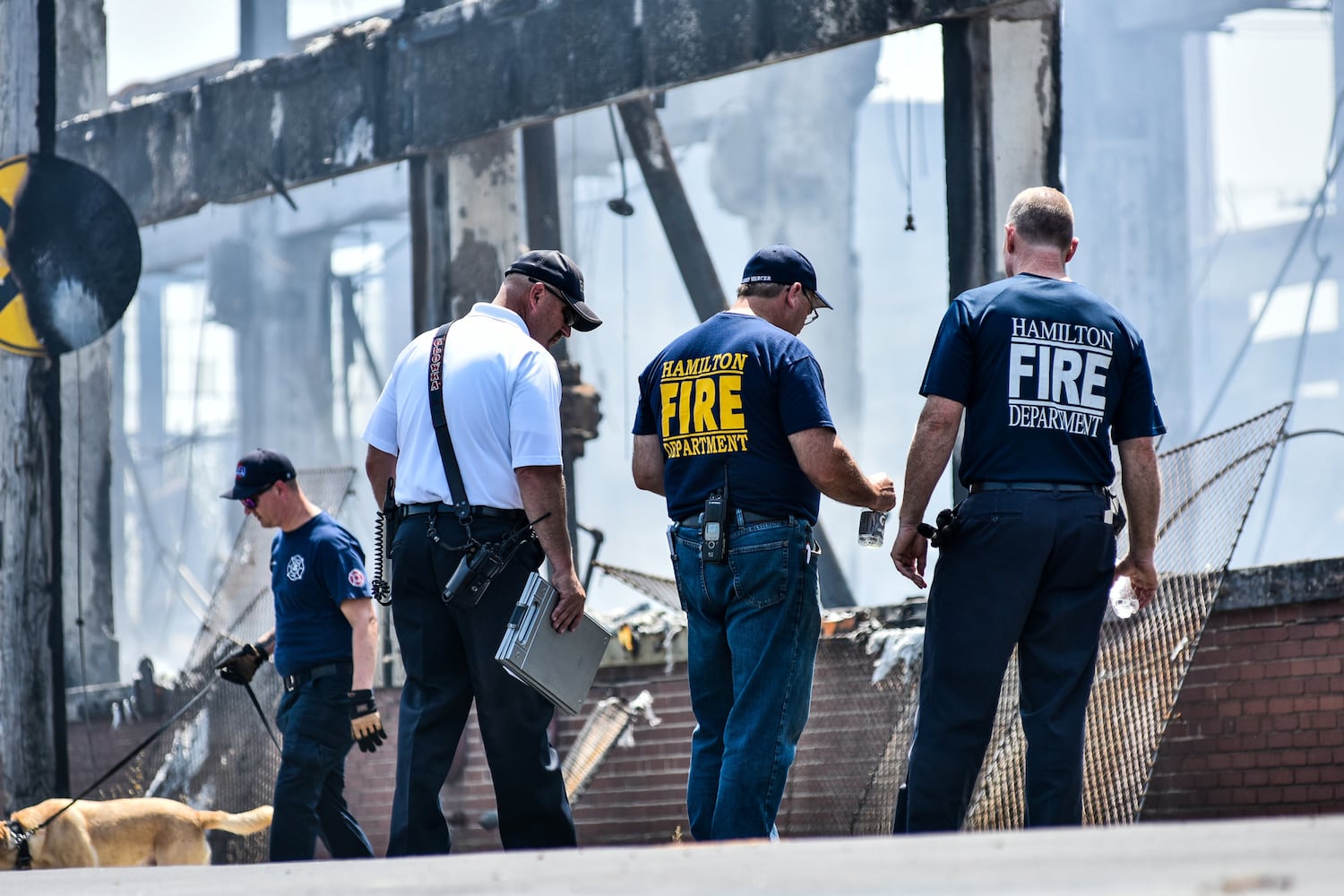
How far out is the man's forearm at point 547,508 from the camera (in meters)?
4.61

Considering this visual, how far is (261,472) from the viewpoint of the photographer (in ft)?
21.2

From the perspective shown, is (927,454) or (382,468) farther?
(382,468)

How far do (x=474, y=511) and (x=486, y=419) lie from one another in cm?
25

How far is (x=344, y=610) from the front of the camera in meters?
6.15

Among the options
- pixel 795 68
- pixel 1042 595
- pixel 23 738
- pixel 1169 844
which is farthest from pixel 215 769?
pixel 795 68

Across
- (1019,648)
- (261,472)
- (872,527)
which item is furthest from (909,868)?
(261,472)

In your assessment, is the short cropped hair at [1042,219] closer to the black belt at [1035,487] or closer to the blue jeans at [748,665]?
the black belt at [1035,487]

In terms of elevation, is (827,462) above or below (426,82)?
below

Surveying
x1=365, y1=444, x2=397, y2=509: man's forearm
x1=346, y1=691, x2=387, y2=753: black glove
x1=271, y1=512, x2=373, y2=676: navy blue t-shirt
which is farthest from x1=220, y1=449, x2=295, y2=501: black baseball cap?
x1=365, y1=444, x2=397, y2=509: man's forearm

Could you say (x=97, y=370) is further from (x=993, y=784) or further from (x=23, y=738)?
(x=993, y=784)

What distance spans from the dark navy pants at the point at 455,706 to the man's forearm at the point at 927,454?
3.52ft

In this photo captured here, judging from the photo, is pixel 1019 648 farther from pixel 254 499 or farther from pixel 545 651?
pixel 254 499

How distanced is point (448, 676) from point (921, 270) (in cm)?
2687

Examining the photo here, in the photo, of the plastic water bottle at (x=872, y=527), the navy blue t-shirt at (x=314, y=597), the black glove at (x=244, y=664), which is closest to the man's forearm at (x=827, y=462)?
the plastic water bottle at (x=872, y=527)
